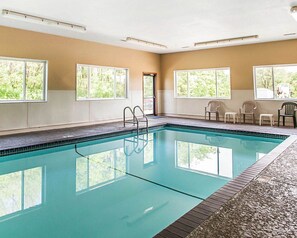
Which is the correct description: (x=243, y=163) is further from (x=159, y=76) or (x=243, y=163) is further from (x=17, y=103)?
(x=159, y=76)

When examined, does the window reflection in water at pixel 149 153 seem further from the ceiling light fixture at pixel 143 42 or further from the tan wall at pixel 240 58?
the tan wall at pixel 240 58

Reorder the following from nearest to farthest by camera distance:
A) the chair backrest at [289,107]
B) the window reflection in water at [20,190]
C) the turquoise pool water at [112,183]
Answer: the turquoise pool water at [112,183], the window reflection in water at [20,190], the chair backrest at [289,107]

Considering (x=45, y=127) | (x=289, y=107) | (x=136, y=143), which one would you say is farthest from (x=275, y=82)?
(x=45, y=127)

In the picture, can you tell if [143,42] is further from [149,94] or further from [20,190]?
[20,190]

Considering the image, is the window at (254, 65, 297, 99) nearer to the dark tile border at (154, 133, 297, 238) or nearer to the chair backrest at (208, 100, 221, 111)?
the chair backrest at (208, 100, 221, 111)

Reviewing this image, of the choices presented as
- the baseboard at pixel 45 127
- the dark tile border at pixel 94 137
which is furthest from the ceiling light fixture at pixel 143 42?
the baseboard at pixel 45 127

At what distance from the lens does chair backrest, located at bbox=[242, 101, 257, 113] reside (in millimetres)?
8624

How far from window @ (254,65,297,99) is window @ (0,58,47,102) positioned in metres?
7.32

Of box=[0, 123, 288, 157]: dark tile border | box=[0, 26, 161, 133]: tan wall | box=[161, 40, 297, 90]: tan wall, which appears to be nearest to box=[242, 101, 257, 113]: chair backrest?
box=[161, 40, 297, 90]: tan wall

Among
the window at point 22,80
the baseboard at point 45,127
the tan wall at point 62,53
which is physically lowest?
the baseboard at point 45,127

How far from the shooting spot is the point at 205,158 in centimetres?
534

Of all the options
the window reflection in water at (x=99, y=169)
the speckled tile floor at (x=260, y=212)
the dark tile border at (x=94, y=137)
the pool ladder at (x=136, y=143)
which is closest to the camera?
the speckled tile floor at (x=260, y=212)

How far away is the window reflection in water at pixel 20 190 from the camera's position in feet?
10.2

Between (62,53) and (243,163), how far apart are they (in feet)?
20.0
